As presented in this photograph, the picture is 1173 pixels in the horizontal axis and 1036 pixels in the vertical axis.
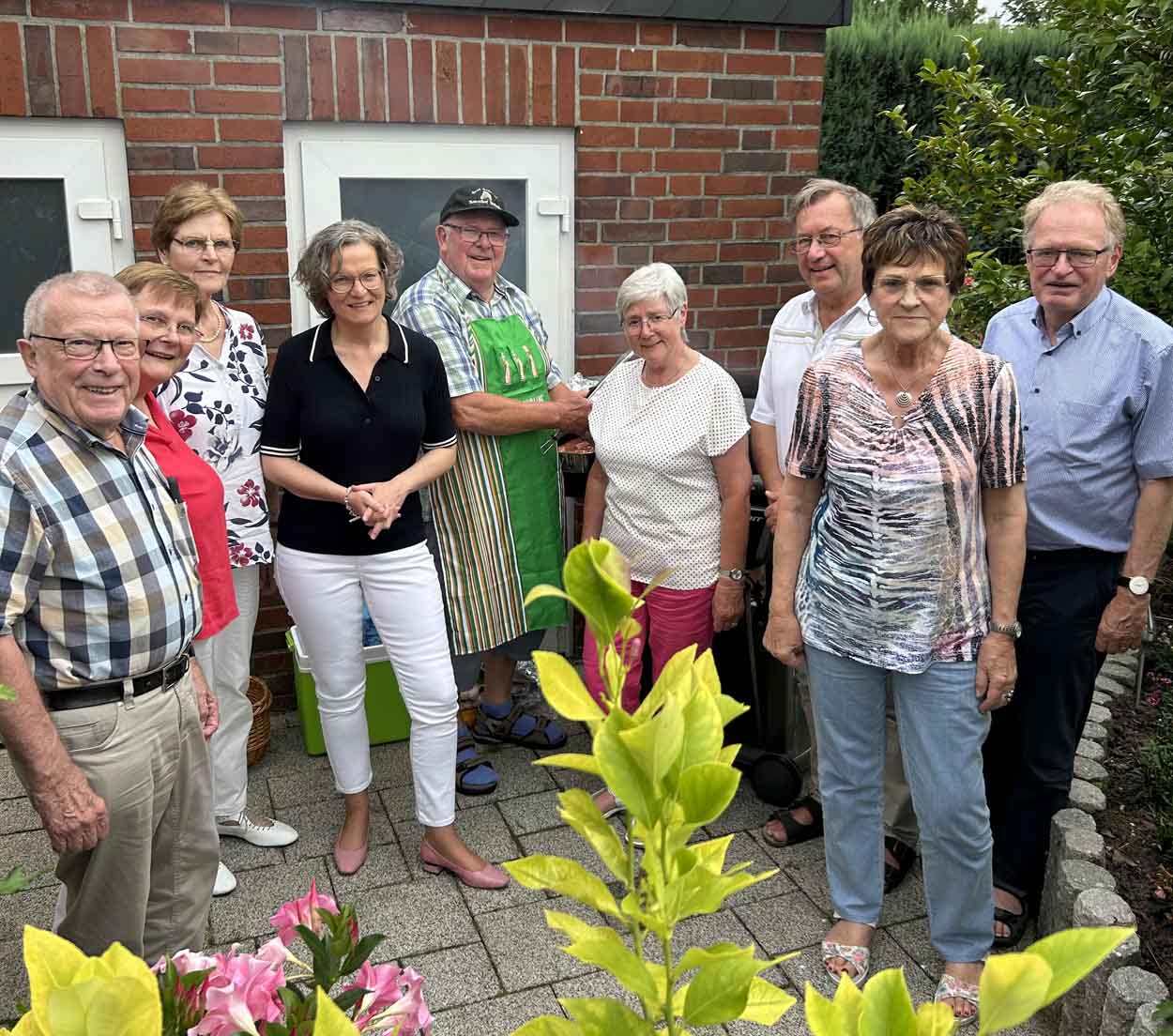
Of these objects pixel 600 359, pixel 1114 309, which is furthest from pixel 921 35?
pixel 1114 309

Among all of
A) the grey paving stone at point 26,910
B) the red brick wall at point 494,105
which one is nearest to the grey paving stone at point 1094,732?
the red brick wall at point 494,105

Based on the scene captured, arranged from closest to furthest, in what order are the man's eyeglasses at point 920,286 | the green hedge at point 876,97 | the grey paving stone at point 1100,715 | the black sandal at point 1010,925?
1. the man's eyeglasses at point 920,286
2. the black sandal at point 1010,925
3. the grey paving stone at point 1100,715
4. the green hedge at point 876,97

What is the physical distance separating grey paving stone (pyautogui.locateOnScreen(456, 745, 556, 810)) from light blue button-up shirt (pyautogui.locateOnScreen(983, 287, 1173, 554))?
2008mm

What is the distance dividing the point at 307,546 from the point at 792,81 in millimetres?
3065

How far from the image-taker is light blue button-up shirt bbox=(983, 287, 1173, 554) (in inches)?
117

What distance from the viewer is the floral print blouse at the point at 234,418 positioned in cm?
338

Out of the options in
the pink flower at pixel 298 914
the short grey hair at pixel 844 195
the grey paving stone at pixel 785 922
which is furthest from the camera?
the short grey hair at pixel 844 195

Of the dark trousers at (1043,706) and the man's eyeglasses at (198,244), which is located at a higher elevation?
the man's eyeglasses at (198,244)

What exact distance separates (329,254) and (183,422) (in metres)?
0.66

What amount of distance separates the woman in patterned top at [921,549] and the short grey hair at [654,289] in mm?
765

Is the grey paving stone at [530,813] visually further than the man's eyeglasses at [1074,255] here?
Yes

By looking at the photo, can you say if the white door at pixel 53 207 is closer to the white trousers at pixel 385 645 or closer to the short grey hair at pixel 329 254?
the short grey hair at pixel 329 254

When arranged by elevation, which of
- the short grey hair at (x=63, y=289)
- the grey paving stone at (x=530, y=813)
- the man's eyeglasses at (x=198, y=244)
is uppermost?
the man's eyeglasses at (x=198, y=244)

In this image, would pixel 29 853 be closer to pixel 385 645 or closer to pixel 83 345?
pixel 385 645
